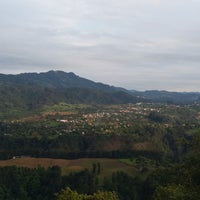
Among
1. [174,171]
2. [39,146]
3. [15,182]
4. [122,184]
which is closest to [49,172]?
[15,182]

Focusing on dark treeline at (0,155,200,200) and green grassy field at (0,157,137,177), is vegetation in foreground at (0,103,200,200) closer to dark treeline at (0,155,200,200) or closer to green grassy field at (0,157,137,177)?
dark treeline at (0,155,200,200)


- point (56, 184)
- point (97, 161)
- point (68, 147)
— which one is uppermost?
point (68, 147)

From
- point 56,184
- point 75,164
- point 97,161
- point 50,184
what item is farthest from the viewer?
point 97,161

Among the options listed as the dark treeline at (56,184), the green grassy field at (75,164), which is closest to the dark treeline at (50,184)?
the dark treeline at (56,184)

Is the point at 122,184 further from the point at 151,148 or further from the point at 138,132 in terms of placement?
the point at 138,132

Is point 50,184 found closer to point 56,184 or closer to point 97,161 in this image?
point 56,184

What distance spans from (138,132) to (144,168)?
53.8 meters

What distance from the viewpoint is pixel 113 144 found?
458 feet

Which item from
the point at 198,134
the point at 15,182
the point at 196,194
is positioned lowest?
the point at 15,182

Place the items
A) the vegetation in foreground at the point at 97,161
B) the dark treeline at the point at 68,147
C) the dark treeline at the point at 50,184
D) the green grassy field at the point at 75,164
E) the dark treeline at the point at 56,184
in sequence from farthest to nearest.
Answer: the dark treeline at the point at 68,147 < the green grassy field at the point at 75,164 < the dark treeline at the point at 50,184 < the dark treeline at the point at 56,184 < the vegetation in foreground at the point at 97,161

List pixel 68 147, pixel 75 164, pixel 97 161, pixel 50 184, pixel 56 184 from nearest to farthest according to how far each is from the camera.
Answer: pixel 56 184 < pixel 50 184 < pixel 75 164 < pixel 97 161 < pixel 68 147

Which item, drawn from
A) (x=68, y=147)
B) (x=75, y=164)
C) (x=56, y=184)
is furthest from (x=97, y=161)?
(x=56, y=184)

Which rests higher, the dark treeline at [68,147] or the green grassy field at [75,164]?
the dark treeline at [68,147]

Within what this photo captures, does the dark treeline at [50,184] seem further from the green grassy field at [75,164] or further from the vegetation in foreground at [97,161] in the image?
the green grassy field at [75,164]
